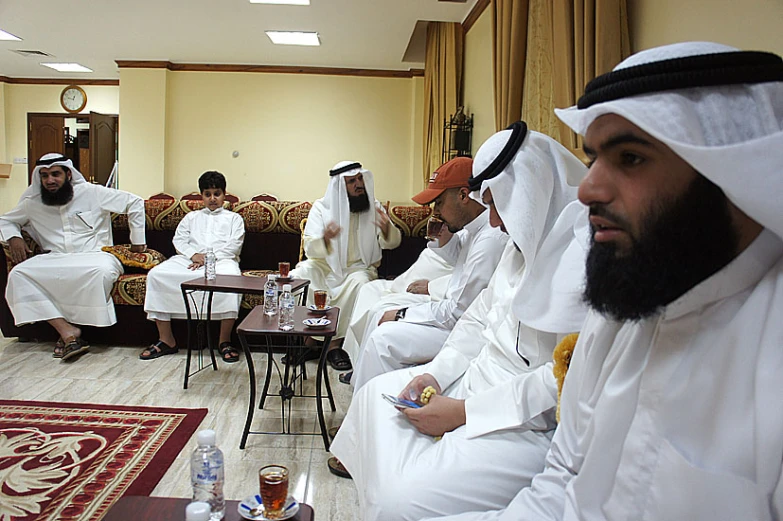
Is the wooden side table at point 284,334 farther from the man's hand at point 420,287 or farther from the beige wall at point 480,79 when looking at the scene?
the beige wall at point 480,79

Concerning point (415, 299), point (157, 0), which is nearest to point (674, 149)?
point (415, 299)

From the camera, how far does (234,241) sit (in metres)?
4.94

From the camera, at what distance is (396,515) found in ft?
4.61

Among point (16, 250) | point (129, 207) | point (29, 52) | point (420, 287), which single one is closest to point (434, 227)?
point (420, 287)

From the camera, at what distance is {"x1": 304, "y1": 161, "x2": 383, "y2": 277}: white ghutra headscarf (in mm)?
4539

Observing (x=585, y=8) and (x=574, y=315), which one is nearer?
(x=574, y=315)

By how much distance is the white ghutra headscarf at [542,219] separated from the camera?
158cm

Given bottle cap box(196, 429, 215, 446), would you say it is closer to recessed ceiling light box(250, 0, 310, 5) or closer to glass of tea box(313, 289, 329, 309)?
glass of tea box(313, 289, 329, 309)

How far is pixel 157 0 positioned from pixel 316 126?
3546mm

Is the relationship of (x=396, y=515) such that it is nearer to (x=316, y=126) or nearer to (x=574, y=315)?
(x=574, y=315)

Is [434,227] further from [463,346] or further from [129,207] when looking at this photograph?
[129,207]

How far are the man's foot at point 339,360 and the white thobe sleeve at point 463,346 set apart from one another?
203cm

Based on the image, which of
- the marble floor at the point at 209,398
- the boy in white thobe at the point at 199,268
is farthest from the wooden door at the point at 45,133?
the boy in white thobe at the point at 199,268

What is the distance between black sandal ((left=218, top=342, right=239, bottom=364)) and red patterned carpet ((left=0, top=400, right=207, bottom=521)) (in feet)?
3.20
